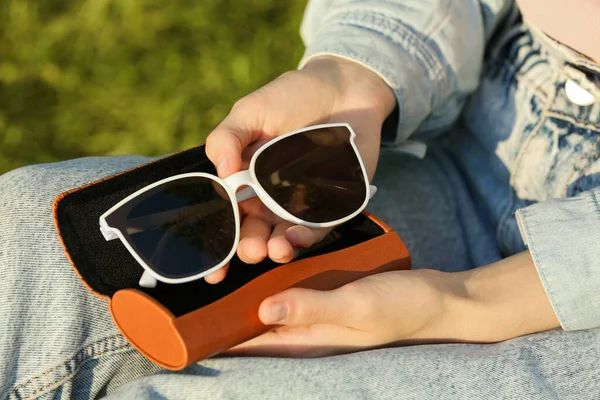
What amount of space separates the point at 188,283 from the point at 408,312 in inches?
11.1

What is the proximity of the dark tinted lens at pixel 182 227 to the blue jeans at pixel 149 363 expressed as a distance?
4.4 inches

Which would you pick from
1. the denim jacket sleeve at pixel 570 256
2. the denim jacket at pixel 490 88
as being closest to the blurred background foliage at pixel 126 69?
the denim jacket at pixel 490 88

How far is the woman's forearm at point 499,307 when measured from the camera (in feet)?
2.88

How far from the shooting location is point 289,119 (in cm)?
101

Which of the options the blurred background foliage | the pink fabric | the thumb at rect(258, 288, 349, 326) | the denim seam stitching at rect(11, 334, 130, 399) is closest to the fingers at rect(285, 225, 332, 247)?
the thumb at rect(258, 288, 349, 326)

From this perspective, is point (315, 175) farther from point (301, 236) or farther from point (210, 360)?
point (210, 360)

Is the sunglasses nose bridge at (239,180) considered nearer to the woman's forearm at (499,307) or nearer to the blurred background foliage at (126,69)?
the woman's forearm at (499,307)

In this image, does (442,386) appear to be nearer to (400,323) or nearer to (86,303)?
(400,323)

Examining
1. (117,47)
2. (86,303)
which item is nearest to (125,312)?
(86,303)

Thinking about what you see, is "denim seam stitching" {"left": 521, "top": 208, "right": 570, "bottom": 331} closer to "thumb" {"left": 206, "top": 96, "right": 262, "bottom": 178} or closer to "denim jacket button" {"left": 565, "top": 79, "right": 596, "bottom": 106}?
"denim jacket button" {"left": 565, "top": 79, "right": 596, "bottom": 106}

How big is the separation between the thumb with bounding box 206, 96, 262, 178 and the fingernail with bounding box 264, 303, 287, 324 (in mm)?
213

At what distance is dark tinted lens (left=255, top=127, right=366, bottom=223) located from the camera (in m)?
0.90

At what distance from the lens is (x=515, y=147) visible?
1134mm

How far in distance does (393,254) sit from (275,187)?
7.3 inches
